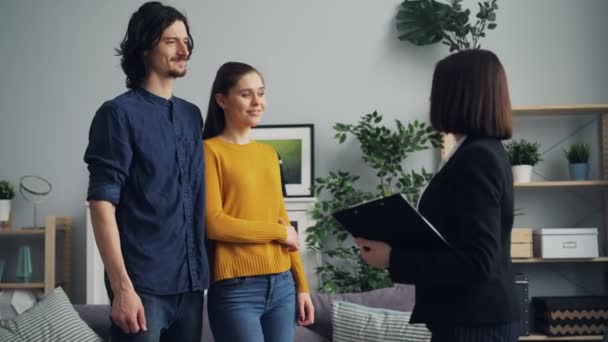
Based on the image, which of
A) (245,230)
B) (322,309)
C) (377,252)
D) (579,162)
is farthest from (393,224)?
(579,162)

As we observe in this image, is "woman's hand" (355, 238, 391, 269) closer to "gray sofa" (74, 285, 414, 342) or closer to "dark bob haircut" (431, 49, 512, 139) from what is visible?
"dark bob haircut" (431, 49, 512, 139)

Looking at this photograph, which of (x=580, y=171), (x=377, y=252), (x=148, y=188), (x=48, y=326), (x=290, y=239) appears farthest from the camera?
(x=580, y=171)

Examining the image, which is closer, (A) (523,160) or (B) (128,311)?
(B) (128,311)

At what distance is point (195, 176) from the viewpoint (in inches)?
65.9

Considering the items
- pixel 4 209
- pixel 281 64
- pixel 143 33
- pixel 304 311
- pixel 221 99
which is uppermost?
pixel 281 64

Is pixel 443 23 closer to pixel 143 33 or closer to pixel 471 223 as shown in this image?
pixel 143 33

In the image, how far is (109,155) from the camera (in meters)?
1.52

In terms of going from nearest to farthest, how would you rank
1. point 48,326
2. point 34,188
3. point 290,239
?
1. point 290,239
2. point 48,326
3. point 34,188

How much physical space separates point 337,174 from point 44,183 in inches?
70.7

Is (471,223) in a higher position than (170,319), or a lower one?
higher

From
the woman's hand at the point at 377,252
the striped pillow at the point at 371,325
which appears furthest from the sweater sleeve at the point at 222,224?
the striped pillow at the point at 371,325

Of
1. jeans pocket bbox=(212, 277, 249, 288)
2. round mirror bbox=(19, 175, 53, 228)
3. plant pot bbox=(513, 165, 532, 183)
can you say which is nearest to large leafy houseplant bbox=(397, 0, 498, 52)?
plant pot bbox=(513, 165, 532, 183)

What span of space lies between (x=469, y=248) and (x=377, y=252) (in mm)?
199

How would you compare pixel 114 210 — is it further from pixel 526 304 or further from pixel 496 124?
pixel 526 304
